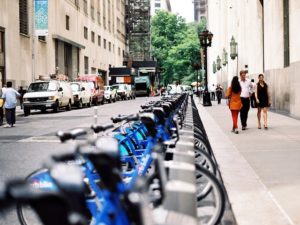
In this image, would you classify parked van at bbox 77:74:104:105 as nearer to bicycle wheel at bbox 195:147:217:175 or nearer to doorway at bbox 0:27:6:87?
doorway at bbox 0:27:6:87

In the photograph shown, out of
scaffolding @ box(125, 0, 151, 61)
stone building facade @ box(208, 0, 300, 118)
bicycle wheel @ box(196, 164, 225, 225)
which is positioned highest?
scaffolding @ box(125, 0, 151, 61)

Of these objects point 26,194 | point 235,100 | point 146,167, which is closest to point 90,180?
point 146,167

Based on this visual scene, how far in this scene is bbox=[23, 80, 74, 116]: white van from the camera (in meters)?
30.4

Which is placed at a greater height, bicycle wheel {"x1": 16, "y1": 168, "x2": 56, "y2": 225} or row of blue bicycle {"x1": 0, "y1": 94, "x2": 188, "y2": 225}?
row of blue bicycle {"x1": 0, "y1": 94, "x2": 188, "y2": 225}

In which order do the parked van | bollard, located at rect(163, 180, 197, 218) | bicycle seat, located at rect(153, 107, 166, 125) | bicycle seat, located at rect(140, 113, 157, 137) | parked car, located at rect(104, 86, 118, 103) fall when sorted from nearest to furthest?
1. bollard, located at rect(163, 180, 197, 218)
2. bicycle seat, located at rect(140, 113, 157, 137)
3. bicycle seat, located at rect(153, 107, 166, 125)
4. the parked van
5. parked car, located at rect(104, 86, 118, 103)

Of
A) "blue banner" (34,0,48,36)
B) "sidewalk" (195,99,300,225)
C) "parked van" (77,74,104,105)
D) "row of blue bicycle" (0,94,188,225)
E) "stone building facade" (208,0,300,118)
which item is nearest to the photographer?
"row of blue bicycle" (0,94,188,225)

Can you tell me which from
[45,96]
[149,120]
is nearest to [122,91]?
[45,96]

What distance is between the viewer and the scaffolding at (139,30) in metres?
101

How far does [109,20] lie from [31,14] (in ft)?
124

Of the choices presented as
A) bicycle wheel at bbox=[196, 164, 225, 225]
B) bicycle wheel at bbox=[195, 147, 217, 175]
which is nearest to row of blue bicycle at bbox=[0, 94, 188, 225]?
bicycle wheel at bbox=[196, 164, 225, 225]

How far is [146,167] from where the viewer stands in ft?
19.5

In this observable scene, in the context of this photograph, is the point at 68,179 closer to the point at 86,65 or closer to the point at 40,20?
the point at 40,20

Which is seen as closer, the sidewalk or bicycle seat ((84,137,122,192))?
bicycle seat ((84,137,122,192))

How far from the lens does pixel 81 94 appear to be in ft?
127
